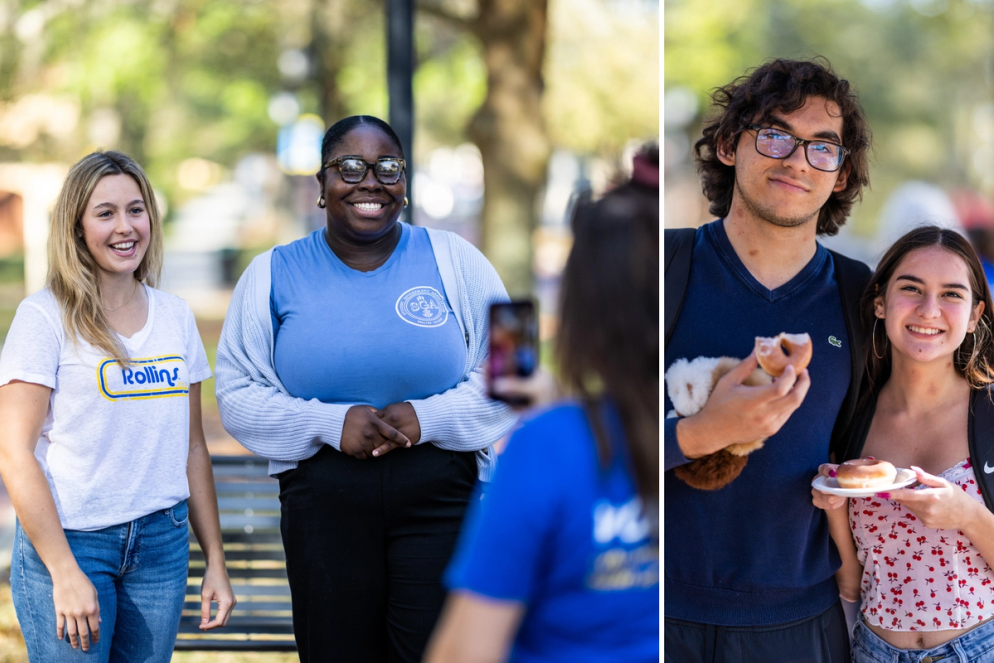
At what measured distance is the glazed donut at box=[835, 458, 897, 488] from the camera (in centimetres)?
207

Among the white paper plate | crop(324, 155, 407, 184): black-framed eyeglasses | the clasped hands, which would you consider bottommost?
the white paper plate

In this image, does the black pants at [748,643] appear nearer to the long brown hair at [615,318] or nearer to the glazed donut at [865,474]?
the glazed donut at [865,474]

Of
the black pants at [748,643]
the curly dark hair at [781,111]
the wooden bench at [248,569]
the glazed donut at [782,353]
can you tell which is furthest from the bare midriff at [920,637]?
the wooden bench at [248,569]

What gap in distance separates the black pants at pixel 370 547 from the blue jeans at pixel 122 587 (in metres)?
0.28

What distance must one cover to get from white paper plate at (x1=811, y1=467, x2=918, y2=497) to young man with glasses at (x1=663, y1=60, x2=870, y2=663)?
0.15 feet

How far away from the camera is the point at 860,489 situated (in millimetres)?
2033

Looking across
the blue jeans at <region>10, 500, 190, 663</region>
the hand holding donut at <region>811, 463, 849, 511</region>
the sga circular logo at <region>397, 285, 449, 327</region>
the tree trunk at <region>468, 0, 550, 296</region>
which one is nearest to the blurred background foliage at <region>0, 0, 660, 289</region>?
the tree trunk at <region>468, 0, 550, 296</region>

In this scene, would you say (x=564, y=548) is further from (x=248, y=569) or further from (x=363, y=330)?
(x=248, y=569)

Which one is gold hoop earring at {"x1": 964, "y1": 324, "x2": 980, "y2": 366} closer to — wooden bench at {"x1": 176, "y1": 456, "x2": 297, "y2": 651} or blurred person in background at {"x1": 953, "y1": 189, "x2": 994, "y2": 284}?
blurred person in background at {"x1": 953, "y1": 189, "x2": 994, "y2": 284}

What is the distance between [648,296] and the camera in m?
1.46

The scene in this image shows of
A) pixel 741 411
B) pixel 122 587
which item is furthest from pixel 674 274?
pixel 122 587

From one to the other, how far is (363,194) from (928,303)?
134cm

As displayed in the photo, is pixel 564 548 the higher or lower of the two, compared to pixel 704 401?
lower

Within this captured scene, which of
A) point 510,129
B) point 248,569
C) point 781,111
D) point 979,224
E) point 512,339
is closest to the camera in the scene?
point 512,339
